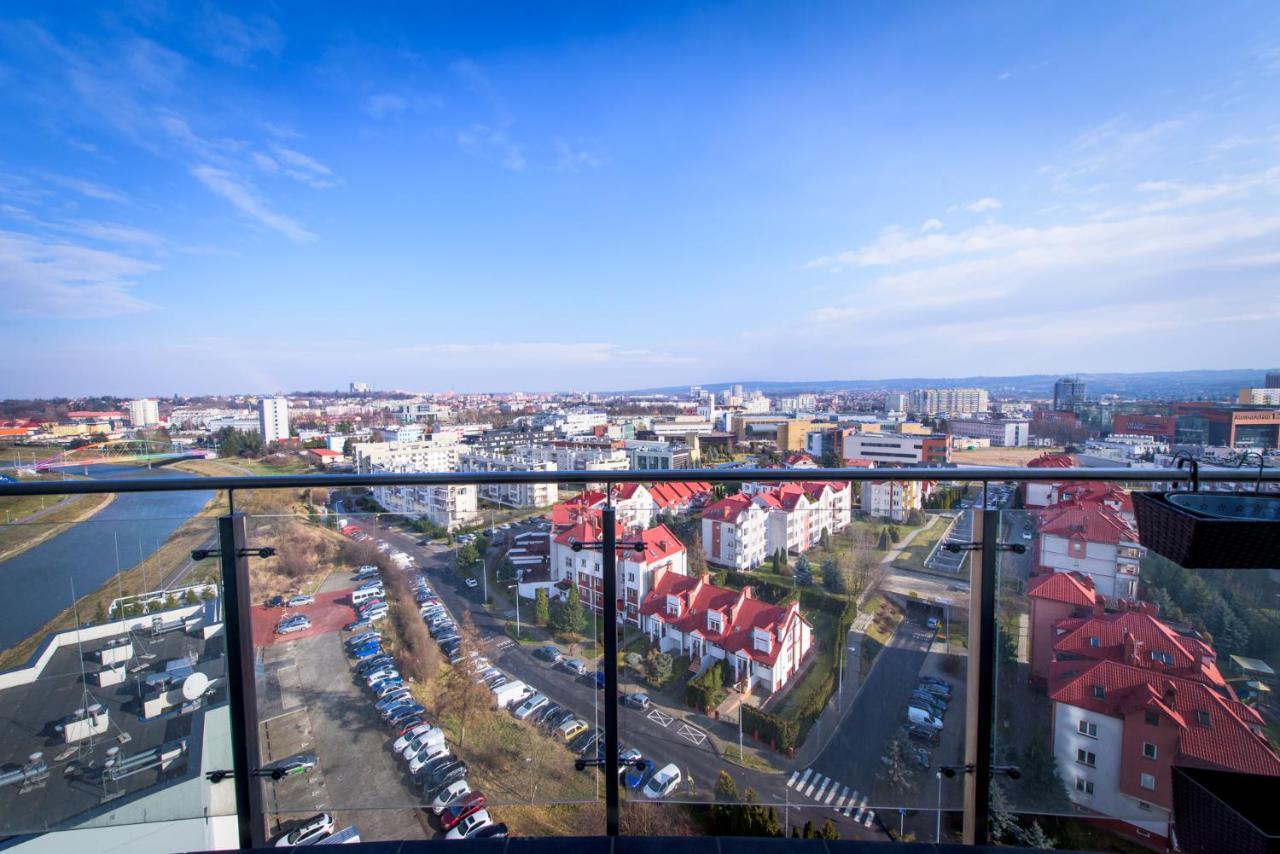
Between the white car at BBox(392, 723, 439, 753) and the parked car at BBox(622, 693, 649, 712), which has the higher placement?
Result: the parked car at BBox(622, 693, 649, 712)

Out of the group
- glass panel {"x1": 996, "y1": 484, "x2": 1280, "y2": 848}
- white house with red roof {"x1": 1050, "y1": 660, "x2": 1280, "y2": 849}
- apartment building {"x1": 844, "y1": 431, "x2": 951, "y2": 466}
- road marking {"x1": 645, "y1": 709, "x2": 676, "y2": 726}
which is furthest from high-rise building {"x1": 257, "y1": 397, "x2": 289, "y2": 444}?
apartment building {"x1": 844, "y1": 431, "x2": 951, "y2": 466}

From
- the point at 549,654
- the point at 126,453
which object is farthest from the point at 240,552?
the point at 126,453

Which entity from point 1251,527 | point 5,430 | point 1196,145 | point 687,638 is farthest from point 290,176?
point 1196,145

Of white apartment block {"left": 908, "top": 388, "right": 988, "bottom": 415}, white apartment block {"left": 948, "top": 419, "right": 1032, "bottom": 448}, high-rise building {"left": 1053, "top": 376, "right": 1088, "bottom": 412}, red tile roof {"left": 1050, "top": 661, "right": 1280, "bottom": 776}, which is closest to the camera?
red tile roof {"left": 1050, "top": 661, "right": 1280, "bottom": 776}

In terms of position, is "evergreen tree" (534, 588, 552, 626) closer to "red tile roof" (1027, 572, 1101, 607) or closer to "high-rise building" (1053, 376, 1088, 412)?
"red tile roof" (1027, 572, 1101, 607)

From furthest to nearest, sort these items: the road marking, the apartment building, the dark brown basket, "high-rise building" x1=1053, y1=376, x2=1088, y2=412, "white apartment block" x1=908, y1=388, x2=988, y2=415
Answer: "white apartment block" x1=908, y1=388, x2=988, y2=415, the apartment building, "high-rise building" x1=1053, y1=376, x2=1088, y2=412, the road marking, the dark brown basket

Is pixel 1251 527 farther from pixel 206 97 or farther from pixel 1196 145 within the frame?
pixel 206 97
